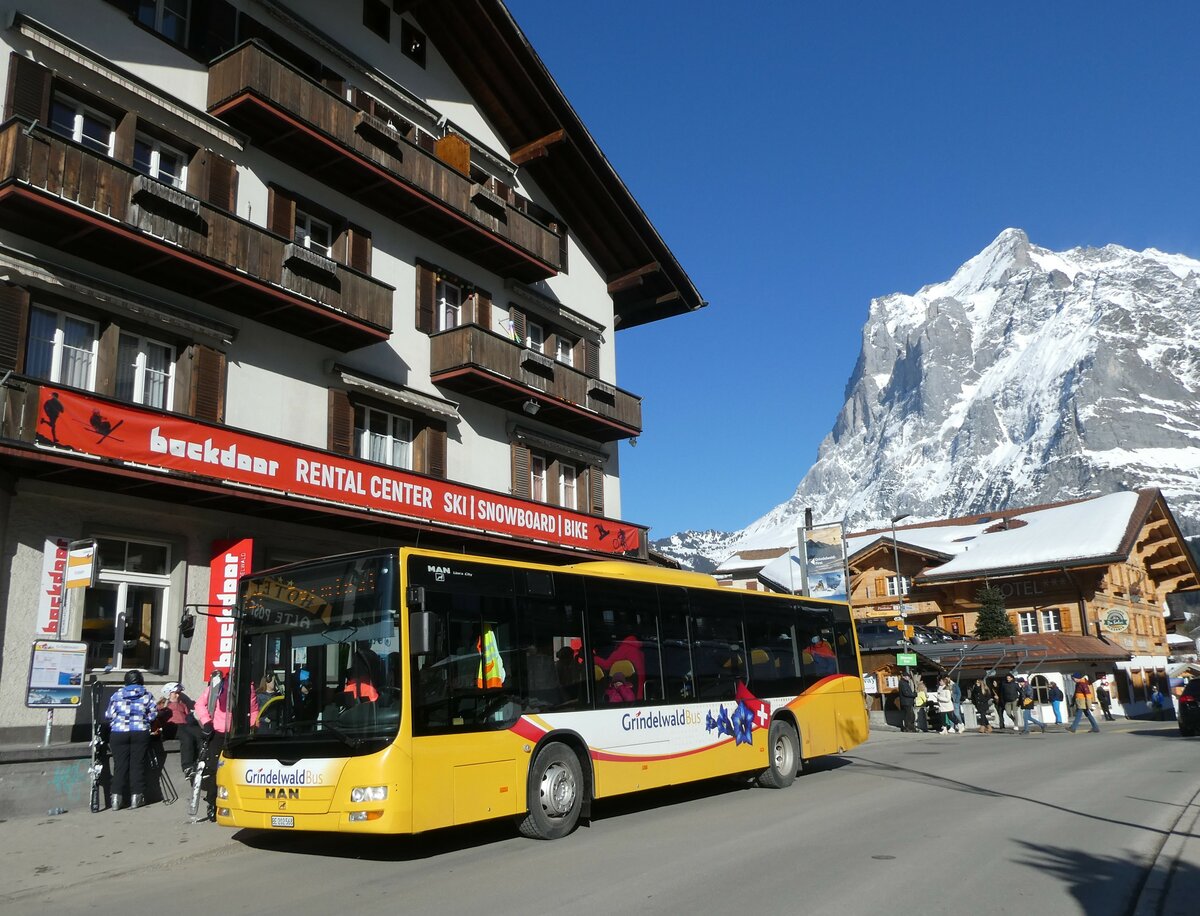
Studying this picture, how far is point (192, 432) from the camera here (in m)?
15.4

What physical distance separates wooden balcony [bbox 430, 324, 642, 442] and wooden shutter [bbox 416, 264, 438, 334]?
1.19 feet

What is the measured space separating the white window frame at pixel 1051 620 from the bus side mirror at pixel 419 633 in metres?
47.3

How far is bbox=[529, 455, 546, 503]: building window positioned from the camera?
25.0 meters

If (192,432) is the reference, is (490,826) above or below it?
below

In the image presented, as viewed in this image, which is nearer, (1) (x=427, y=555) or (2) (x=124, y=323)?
(1) (x=427, y=555)

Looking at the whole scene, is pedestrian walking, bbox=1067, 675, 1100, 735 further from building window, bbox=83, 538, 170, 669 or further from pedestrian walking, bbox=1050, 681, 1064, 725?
building window, bbox=83, 538, 170, 669

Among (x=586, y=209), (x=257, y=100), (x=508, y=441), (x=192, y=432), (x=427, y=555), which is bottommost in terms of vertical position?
(x=427, y=555)

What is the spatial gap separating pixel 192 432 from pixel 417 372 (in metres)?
6.81

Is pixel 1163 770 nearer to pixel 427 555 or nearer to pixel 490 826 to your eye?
pixel 490 826

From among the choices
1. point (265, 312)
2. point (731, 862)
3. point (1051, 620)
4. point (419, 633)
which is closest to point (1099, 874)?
point (731, 862)

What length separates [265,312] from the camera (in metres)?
18.0

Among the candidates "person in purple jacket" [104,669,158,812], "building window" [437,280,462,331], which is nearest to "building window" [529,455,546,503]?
"building window" [437,280,462,331]

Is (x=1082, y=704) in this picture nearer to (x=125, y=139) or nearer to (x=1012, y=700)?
(x=1012, y=700)

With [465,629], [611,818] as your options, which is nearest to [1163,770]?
[611,818]
